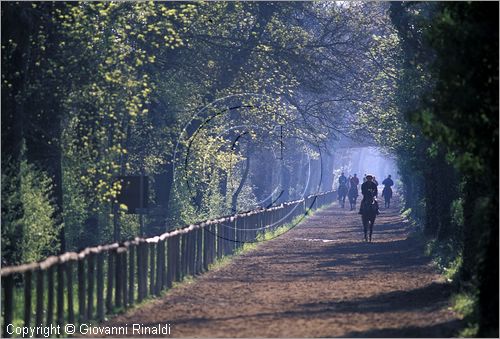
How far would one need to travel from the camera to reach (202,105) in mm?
37844

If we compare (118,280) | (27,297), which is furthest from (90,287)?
(27,297)

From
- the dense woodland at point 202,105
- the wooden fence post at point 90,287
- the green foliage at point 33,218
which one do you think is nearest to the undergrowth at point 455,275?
the dense woodland at point 202,105

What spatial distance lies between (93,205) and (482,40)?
56.7 feet

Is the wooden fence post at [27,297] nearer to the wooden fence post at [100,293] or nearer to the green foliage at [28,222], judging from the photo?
the wooden fence post at [100,293]

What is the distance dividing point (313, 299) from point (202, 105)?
18.6 m

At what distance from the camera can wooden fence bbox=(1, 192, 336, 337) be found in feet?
51.0

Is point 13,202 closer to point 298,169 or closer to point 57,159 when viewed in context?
point 57,159

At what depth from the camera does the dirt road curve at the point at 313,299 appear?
51.1 ft

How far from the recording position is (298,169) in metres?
91.7

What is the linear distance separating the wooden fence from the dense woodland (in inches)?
84.6

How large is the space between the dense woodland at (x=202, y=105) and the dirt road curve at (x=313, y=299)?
0.78 meters

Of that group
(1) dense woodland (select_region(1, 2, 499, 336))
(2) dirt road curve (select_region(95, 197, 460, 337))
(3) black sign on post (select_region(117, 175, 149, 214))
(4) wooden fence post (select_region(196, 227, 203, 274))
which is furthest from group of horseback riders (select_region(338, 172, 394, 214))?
(3) black sign on post (select_region(117, 175, 149, 214))

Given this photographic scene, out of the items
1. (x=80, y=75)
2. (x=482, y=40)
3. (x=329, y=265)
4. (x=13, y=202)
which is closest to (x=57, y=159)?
(x=80, y=75)

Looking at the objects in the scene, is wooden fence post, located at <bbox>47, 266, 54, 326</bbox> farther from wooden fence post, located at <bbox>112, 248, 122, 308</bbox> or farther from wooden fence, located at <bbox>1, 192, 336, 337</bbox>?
wooden fence post, located at <bbox>112, 248, 122, 308</bbox>
